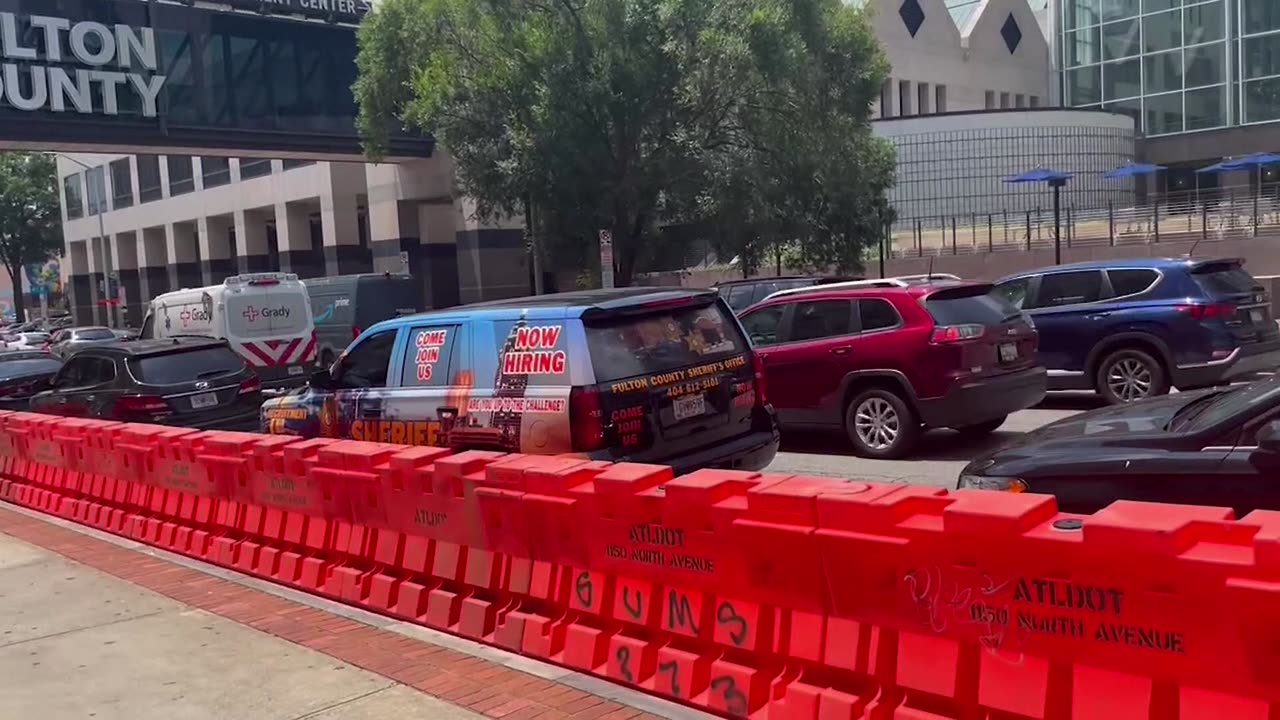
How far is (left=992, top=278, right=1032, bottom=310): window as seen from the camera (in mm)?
13670

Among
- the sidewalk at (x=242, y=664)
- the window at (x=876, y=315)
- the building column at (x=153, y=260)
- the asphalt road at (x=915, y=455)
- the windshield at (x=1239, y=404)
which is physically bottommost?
the sidewalk at (x=242, y=664)

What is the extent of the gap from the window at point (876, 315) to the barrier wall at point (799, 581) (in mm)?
5593

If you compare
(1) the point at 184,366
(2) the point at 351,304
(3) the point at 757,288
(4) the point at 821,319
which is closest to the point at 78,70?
(2) the point at 351,304

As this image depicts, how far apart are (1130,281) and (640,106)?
11.1m

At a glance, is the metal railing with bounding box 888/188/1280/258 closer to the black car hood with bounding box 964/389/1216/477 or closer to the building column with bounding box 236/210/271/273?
the black car hood with bounding box 964/389/1216/477

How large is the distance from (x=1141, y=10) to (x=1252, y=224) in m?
26.4

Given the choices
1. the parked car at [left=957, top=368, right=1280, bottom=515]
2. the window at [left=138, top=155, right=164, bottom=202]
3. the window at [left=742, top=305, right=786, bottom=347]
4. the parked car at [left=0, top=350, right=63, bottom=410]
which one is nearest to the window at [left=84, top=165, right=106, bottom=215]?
the window at [left=138, top=155, right=164, bottom=202]

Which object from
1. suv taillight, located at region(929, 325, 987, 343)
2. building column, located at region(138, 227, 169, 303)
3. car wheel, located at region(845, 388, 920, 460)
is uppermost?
building column, located at region(138, 227, 169, 303)

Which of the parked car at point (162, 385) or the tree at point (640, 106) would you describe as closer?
the parked car at point (162, 385)

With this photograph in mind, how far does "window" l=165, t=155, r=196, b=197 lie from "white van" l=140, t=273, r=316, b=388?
33.8 m

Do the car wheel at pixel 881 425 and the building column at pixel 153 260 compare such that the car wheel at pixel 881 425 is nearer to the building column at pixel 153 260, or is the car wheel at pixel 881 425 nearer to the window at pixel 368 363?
the window at pixel 368 363

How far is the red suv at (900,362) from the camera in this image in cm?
1050

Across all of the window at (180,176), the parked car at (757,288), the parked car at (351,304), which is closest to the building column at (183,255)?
the window at (180,176)

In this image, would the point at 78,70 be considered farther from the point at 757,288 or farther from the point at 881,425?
the point at 881,425
